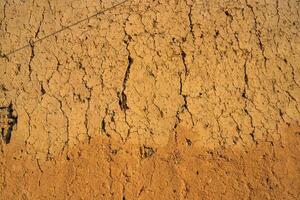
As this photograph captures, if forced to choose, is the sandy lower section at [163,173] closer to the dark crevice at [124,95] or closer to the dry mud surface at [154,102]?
the dry mud surface at [154,102]

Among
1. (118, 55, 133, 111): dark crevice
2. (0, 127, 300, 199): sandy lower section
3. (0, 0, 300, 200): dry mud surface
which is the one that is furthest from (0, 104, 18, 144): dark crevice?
(118, 55, 133, 111): dark crevice

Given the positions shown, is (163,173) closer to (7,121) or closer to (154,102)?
(154,102)

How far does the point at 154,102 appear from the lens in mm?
2617

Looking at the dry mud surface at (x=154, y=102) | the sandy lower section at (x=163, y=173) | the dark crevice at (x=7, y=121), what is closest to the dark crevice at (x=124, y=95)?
the dry mud surface at (x=154, y=102)

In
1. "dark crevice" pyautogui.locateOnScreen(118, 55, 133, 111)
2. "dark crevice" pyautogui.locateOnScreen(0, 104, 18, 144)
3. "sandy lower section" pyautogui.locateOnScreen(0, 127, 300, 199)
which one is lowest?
"sandy lower section" pyautogui.locateOnScreen(0, 127, 300, 199)

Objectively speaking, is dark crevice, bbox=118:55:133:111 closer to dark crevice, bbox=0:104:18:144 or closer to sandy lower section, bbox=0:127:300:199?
sandy lower section, bbox=0:127:300:199

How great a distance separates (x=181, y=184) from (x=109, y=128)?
652 millimetres

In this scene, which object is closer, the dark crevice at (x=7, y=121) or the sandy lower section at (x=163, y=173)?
the sandy lower section at (x=163, y=173)

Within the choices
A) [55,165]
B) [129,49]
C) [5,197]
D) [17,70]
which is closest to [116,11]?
[129,49]

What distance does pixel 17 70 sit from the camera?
2859 mm

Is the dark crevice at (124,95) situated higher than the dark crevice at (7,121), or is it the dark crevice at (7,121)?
the dark crevice at (124,95)

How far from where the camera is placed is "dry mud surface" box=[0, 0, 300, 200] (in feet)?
8.09

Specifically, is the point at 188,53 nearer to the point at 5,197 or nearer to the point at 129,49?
the point at 129,49

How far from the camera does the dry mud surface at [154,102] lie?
2467mm
